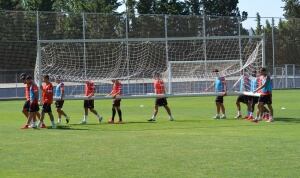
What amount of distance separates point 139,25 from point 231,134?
3606 cm

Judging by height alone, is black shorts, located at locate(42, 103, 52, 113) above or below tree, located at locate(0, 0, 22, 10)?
below

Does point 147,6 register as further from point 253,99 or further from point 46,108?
point 46,108

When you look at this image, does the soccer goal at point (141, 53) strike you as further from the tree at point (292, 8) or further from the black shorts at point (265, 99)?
the tree at point (292, 8)

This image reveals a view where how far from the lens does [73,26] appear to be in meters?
51.0

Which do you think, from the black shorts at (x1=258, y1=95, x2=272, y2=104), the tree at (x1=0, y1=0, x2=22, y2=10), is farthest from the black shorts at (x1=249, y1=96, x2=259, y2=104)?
the tree at (x1=0, y1=0, x2=22, y2=10)

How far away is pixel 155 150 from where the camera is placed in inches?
586

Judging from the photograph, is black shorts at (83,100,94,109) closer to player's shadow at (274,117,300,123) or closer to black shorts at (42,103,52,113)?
black shorts at (42,103,52,113)

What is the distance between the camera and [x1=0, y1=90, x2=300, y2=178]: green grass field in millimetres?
11859

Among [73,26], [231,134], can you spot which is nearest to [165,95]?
[231,134]

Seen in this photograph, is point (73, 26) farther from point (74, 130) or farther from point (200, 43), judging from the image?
point (74, 130)

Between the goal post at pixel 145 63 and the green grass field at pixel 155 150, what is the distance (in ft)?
15.1

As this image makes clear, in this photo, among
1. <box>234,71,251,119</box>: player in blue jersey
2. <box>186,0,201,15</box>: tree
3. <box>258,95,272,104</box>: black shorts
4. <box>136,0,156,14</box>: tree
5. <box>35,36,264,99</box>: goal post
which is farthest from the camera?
<box>186,0,201,15</box>: tree

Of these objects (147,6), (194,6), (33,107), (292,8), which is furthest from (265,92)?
(292,8)

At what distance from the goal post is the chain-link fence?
933 cm
